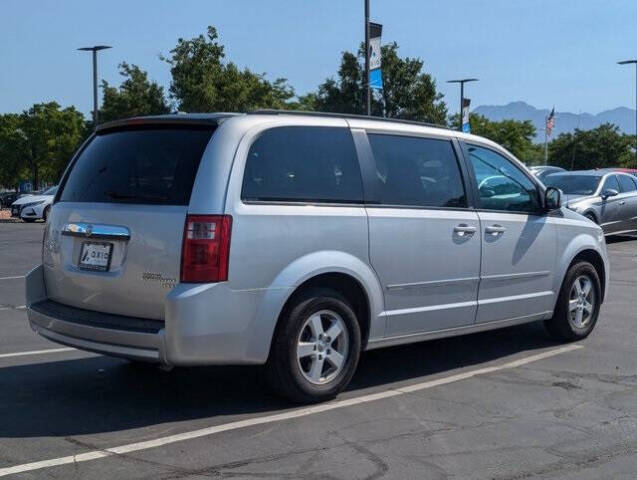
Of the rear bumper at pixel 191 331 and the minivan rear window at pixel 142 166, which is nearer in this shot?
the rear bumper at pixel 191 331

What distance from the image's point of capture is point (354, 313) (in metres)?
6.00

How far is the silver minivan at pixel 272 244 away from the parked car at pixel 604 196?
1139 centimetres

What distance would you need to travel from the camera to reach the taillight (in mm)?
5145

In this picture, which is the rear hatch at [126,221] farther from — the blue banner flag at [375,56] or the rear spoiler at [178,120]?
the blue banner flag at [375,56]

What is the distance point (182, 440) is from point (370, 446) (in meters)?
1.06

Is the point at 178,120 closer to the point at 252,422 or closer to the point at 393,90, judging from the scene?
the point at 252,422

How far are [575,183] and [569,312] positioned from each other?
11447 mm

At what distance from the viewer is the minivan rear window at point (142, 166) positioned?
541cm

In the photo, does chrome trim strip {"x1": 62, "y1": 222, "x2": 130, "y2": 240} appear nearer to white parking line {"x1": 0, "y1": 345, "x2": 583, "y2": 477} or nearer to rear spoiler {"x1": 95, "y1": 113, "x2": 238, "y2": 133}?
rear spoiler {"x1": 95, "y1": 113, "x2": 238, "y2": 133}

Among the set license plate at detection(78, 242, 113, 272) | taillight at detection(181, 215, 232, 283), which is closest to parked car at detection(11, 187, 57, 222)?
license plate at detection(78, 242, 113, 272)

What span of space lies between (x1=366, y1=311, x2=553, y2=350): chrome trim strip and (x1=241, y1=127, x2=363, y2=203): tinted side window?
104cm

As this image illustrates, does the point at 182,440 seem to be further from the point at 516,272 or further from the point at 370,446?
the point at 516,272

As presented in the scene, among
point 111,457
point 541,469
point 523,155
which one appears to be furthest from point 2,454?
point 523,155

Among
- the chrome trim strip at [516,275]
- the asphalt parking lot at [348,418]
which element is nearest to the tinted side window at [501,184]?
the chrome trim strip at [516,275]
